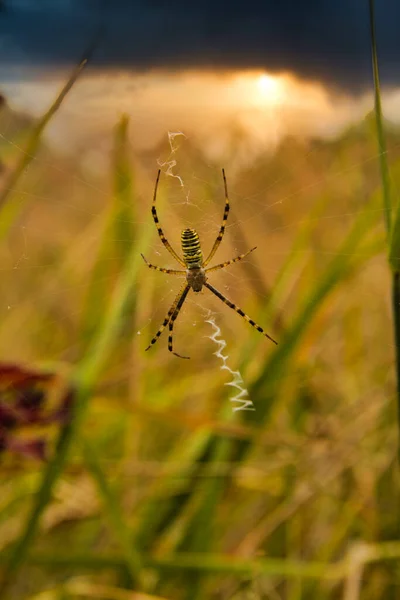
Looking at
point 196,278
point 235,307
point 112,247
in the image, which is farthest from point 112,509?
point 112,247

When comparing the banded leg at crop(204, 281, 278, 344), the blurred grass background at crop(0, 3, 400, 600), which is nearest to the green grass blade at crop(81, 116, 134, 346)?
the blurred grass background at crop(0, 3, 400, 600)

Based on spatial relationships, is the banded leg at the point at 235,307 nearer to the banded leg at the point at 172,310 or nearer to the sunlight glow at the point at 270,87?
the banded leg at the point at 172,310

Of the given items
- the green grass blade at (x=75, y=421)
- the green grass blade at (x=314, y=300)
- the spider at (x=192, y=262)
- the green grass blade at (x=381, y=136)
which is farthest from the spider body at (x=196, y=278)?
the green grass blade at (x=381, y=136)

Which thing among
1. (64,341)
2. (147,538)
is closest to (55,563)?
(147,538)

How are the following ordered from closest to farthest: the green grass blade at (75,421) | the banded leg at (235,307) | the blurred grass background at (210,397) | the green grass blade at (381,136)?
the green grass blade at (381,136), the green grass blade at (75,421), the blurred grass background at (210,397), the banded leg at (235,307)

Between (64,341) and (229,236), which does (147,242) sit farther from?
(64,341)

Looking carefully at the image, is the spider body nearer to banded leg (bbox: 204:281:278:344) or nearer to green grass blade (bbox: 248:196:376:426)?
banded leg (bbox: 204:281:278:344)
